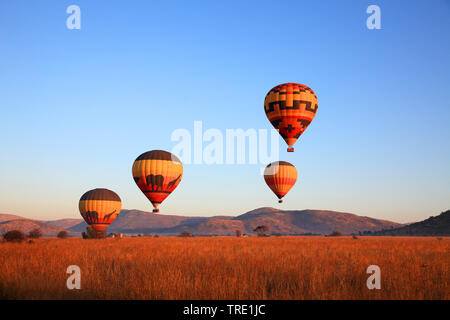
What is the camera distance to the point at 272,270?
12344mm

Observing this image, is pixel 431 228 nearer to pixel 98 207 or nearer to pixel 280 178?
pixel 280 178

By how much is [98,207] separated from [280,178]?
23070 millimetres

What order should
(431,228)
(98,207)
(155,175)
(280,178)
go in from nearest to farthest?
1. (155,175)
2. (280,178)
3. (98,207)
4. (431,228)

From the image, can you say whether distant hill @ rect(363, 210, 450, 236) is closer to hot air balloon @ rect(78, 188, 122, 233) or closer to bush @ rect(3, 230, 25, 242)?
hot air balloon @ rect(78, 188, 122, 233)

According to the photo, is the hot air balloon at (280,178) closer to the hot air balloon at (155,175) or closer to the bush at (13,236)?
the hot air balloon at (155,175)

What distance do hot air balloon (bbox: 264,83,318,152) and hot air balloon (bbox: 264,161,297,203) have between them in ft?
42.0

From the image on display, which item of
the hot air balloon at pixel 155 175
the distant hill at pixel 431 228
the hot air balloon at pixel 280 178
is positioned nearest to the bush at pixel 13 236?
the hot air balloon at pixel 155 175

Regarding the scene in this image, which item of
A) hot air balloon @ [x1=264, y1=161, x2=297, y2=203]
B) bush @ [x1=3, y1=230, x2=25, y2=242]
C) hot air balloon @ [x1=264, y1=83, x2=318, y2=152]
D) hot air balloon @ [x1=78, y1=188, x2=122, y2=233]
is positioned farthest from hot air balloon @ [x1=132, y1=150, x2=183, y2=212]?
bush @ [x1=3, y1=230, x2=25, y2=242]

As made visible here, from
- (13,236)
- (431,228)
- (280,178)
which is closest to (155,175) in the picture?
(280,178)

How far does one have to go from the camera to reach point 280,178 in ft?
148
